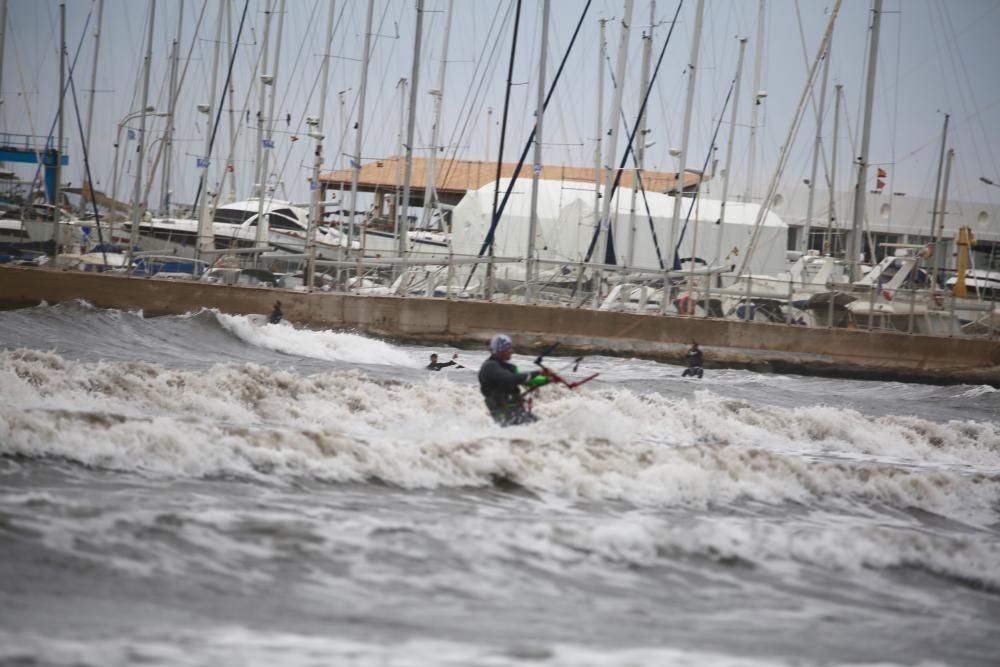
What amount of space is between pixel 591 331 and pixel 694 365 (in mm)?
3373

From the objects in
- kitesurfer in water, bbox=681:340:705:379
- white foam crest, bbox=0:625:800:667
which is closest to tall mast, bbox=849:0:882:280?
kitesurfer in water, bbox=681:340:705:379

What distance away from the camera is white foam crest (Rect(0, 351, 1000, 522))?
34.0 feet

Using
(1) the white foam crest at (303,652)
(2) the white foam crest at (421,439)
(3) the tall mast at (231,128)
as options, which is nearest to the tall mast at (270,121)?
(3) the tall mast at (231,128)

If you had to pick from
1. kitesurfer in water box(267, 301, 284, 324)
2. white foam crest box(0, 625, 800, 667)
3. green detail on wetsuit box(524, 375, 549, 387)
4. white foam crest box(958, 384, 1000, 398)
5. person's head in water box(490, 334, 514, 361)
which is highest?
person's head in water box(490, 334, 514, 361)

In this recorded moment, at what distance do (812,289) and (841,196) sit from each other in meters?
27.8

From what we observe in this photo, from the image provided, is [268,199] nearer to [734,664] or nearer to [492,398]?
[492,398]

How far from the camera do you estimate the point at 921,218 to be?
5681 centimetres

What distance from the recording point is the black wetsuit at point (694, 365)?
85.9 ft

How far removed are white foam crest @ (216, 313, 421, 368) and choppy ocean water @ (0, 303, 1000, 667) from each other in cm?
1028

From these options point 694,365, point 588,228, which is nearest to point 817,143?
point 588,228

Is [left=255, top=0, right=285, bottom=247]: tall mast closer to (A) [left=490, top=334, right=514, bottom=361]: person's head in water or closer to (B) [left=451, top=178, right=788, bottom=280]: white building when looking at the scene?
(B) [left=451, top=178, right=788, bottom=280]: white building

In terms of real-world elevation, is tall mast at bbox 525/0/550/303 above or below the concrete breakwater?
above

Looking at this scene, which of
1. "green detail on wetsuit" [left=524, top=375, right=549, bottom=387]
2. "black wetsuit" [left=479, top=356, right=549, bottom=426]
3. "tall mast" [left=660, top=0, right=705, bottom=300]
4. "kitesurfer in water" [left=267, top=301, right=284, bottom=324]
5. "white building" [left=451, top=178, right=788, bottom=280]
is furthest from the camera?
"white building" [left=451, top=178, right=788, bottom=280]

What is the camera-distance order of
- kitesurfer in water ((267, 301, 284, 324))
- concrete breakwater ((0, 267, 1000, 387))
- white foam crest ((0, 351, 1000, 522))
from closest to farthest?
1. white foam crest ((0, 351, 1000, 522))
2. kitesurfer in water ((267, 301, 284, 324))
3. concrete breakwater ((0, 267, 1000, 387))
